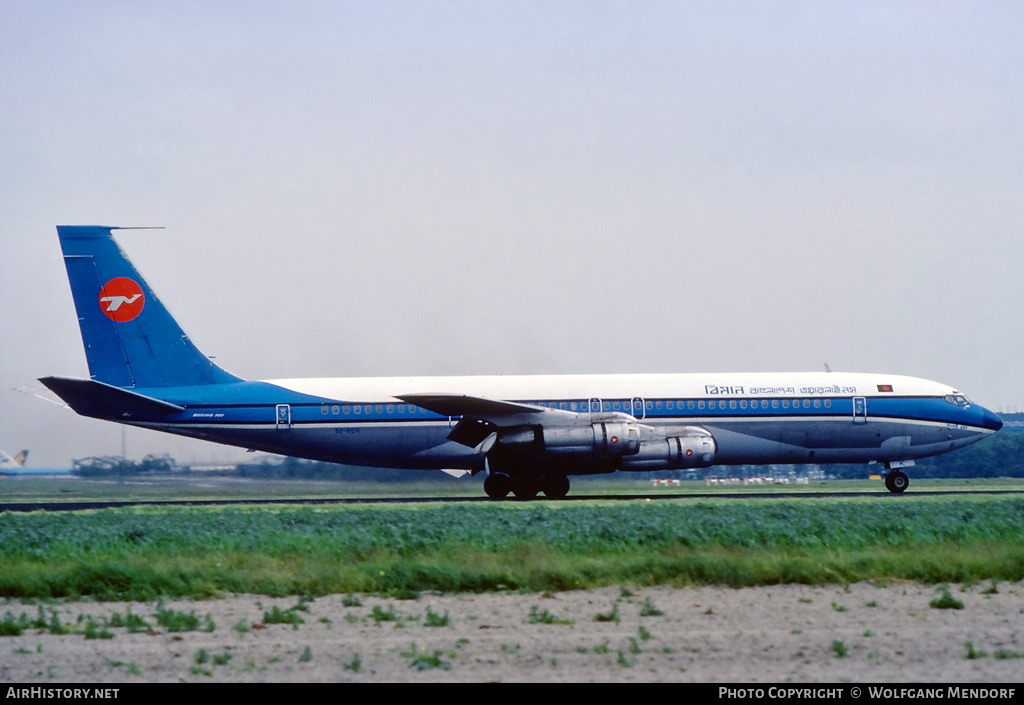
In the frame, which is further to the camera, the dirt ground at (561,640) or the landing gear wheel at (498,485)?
the landing gear wheel at (498,485)

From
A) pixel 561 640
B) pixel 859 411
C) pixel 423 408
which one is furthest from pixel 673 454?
pixel 561 640

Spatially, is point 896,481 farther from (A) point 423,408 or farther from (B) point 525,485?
(A) point 423,408

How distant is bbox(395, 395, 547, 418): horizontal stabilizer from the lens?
90.0 feet

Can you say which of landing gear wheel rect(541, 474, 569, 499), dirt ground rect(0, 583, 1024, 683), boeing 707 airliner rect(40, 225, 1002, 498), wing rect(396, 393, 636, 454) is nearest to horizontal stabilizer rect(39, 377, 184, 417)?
boeing 707 airliner rect(40, 225, 1002, 498)

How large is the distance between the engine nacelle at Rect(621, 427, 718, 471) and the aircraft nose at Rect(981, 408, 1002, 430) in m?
10.1

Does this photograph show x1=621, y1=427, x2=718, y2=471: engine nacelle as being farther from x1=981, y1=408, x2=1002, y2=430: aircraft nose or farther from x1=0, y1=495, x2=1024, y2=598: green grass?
x1=981, y1=408, x2=1002, y2=430: aircraft nose

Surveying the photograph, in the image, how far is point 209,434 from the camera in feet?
97.9

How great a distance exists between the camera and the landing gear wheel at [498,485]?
97.1 feet

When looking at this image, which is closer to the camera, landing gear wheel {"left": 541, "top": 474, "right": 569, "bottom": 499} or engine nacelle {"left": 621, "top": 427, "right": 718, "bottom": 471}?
engine nacelle {"left": 621, "top": 427, "right": 718, "bottom": 471}

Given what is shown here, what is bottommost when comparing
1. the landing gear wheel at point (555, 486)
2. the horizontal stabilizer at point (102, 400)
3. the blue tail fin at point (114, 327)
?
the landing gear wheel at point (555, 486)

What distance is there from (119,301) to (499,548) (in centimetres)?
1833

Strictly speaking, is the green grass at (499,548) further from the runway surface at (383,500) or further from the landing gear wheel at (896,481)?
the landing gear wheel at (896,481)

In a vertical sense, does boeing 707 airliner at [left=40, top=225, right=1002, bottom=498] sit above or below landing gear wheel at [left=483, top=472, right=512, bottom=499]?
above

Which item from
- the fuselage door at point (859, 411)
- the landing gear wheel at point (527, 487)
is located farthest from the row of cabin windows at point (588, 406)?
the fuselage door at point (859, 411)
